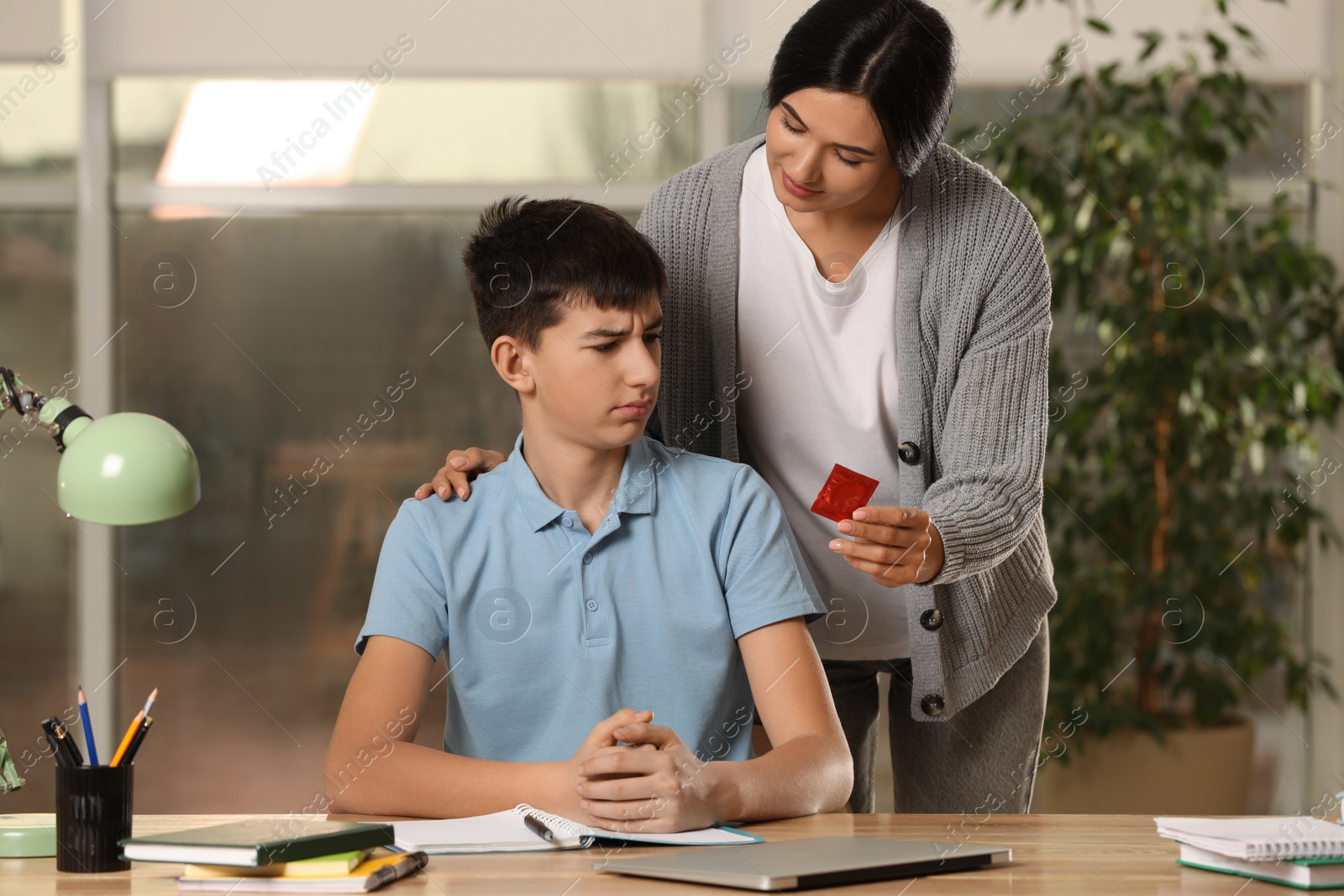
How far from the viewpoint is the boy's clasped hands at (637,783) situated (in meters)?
1.03

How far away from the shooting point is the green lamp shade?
34.6 inches

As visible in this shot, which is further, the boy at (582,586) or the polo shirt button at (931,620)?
the polo shirt button at (931,620)

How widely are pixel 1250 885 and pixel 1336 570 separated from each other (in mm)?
2771

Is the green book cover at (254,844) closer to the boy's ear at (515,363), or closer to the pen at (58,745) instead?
the pen at (58,745)

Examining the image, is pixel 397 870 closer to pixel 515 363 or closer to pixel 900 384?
pixel 515 363

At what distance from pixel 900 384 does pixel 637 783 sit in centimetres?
62

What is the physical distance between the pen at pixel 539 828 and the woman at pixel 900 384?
443mm

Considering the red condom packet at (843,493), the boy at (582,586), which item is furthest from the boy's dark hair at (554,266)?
the red condom packet at (843,493)

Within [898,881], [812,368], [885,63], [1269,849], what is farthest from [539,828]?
[885,63]

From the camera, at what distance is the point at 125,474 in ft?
2.88

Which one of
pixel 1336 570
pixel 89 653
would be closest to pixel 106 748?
pixel 89 653

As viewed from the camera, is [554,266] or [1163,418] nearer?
[554,266]

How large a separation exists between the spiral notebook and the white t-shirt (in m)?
0.58

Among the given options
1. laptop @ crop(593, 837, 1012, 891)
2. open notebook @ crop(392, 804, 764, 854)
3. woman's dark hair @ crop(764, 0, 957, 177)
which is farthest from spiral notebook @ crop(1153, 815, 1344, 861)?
woman's dark hair @ crop(764, 0, 957, 177)
